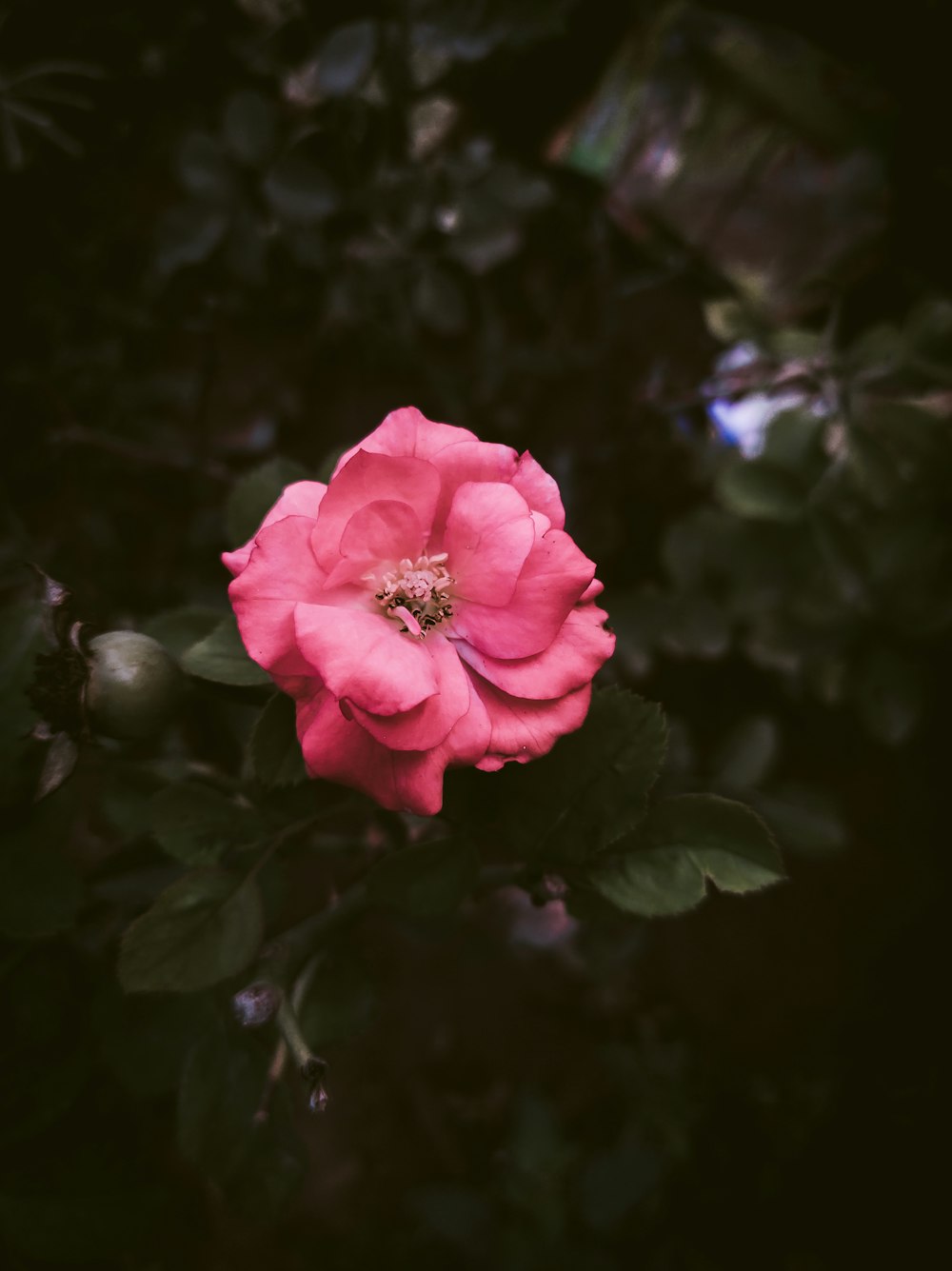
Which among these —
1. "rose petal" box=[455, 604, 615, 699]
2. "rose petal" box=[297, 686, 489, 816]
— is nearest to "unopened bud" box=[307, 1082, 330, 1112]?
"rose petal" box=[297, 686, 489, 816]

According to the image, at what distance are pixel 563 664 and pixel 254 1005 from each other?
354mm

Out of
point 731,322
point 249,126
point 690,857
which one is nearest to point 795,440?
point 731,322

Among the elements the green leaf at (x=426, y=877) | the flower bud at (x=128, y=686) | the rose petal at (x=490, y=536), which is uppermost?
the rose petal at (x=490, y=536)

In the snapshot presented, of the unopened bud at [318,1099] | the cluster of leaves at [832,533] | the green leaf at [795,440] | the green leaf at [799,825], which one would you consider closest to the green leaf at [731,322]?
the cluster of leaves at [832,533]

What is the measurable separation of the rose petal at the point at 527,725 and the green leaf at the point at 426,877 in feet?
0.55

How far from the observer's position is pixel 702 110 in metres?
1.49

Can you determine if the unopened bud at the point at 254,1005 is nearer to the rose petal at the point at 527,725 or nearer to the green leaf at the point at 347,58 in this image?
the rose petal at the point at 527,725

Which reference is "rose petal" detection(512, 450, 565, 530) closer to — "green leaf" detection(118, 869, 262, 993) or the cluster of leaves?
"green leaf" detection(118, 869, 262, 993)

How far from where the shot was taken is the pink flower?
0.53 m

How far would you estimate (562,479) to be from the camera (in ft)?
4.30

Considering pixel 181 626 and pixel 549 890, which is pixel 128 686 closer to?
pixel 181 626

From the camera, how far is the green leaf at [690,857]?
0.68m

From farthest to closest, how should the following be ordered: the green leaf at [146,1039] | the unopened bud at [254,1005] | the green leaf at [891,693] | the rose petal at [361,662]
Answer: the green leaf at [891,693]
the green leaf at [146,1039]
the unopened bud at [254,1005]
the rose petal at [361,662]

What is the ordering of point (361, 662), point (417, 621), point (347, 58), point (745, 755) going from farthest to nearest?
point (745, 755)
point (347, 58)
point (417, 621)
point (361, 662)
